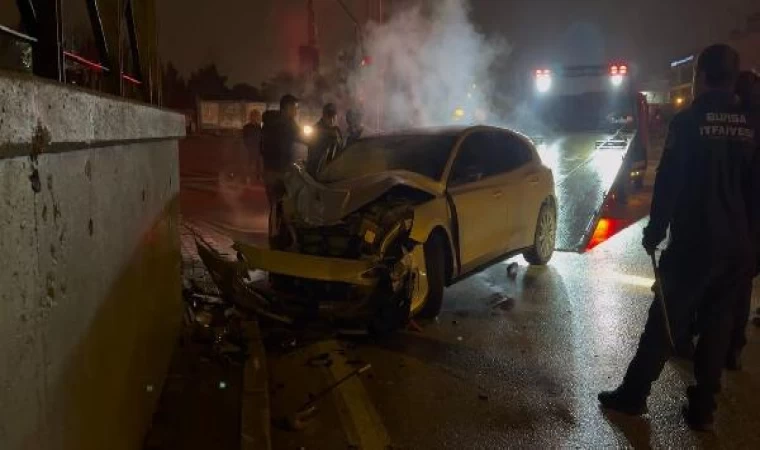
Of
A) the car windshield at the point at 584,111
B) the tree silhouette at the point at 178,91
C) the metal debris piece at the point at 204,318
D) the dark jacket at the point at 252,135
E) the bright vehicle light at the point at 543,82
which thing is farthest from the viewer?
the tree silhouette at the point at 178,91

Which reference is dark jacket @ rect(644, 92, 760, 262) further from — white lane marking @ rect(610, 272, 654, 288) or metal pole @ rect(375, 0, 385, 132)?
metal pole @ rect(375, 0, 385, 132)

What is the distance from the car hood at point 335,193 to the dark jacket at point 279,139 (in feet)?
7.30

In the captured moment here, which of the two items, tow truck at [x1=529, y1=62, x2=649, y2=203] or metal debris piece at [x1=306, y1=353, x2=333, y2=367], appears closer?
metal debris piece at [x1=306, y1=353, x2=333, y2=367]

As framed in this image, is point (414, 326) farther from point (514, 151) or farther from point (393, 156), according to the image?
point (514, 151)

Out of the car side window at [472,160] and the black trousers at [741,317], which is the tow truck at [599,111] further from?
the black trousers at [741,317]

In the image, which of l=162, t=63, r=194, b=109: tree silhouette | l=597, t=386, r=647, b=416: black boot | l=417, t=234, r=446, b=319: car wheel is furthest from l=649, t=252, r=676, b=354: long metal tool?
l=162, t=63, r=194, b=109: tree silhouette

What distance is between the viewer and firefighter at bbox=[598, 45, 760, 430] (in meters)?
3.97

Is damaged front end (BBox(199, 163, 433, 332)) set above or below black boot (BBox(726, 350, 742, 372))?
above

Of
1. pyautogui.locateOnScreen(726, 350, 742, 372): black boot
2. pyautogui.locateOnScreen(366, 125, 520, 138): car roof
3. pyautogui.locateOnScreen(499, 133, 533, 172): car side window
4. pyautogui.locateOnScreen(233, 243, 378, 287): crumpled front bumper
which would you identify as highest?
pyautogui.locateOnScreen(366, 125, 520, 138): car roof

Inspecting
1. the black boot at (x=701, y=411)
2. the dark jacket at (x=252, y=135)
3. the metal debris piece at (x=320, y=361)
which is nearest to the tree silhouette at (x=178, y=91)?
the dark jacket at (x=252, y=135)

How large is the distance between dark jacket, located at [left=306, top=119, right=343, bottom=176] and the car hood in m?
0.98

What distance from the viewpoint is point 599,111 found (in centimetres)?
1981

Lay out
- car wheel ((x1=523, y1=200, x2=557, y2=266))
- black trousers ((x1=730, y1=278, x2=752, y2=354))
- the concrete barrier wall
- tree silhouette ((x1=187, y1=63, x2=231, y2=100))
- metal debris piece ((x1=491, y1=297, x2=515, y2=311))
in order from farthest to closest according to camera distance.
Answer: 1. tree silhouette ((x1=187, y1=63, x2=231, y2=100))
2. car wheel ((x1=523, y1=200, x2=557, y2=266))
3. metal debris piece ((x1=491, y1=297, x2=515, y2=311))
4. black trousers ((x1=730, y1=278, x2=752, y2=354))
5. the concrete barrier wall

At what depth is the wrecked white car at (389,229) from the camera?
554 cm
